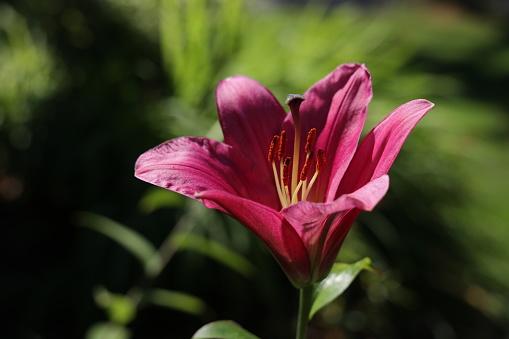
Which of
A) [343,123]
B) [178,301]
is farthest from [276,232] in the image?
[178,301]

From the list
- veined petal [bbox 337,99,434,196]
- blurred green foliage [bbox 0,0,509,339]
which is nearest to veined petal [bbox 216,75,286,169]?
veined petal [bbox 337,99,434,196]

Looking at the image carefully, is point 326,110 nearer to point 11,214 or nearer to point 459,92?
point 11,214

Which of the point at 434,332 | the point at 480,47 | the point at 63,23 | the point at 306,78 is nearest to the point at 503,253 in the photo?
the point at 434,332

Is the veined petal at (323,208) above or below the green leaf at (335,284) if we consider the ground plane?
above

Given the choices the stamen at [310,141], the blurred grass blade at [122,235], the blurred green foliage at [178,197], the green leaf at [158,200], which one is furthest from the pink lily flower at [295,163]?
the blurred green foliage at [178,197]

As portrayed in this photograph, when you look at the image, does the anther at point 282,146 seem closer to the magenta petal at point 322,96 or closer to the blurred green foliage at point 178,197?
the magenta petal at point 322,96

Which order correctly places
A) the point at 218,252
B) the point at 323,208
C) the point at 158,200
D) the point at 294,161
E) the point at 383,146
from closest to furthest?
the point at 323,208, the point at 383,146, the point at 294,161, the point at 158,200, the point at 218,252

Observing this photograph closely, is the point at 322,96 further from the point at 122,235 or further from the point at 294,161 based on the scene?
the point at 122,235
